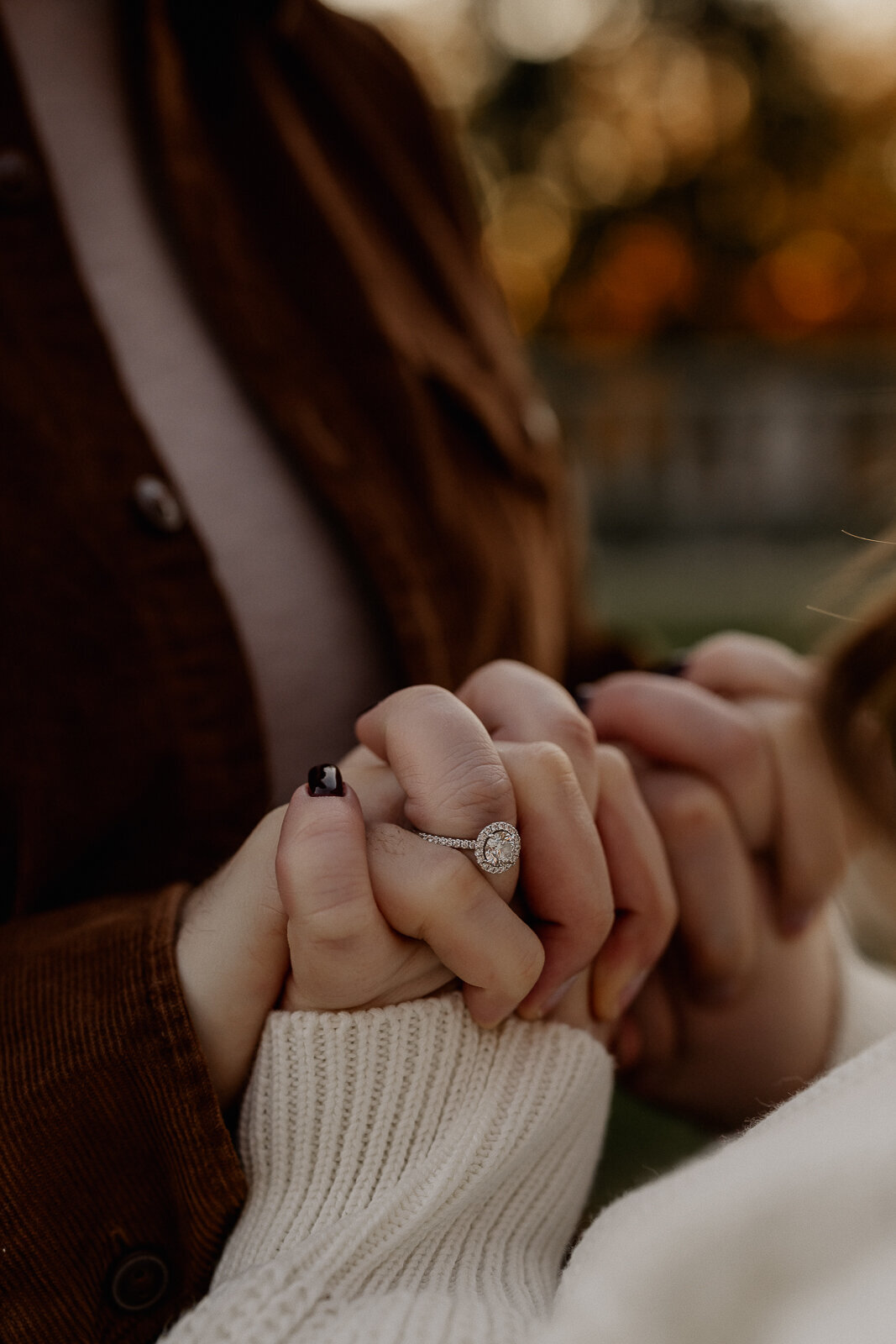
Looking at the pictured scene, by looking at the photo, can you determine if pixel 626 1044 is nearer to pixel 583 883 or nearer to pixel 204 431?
pixel 583 883

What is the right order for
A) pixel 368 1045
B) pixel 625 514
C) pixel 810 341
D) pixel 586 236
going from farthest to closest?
pixel 586 236, pixel 810 341, pixel 625 514, pixel 368 1045

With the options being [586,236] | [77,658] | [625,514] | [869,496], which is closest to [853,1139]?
[77,658]

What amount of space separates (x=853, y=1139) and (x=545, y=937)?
190mm

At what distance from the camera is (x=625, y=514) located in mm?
6730

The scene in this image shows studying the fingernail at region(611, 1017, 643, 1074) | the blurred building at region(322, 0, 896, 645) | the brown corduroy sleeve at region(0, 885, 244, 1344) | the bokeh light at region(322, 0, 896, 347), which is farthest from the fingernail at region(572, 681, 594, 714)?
the bokeh light at region(322, 0, 896, 347)

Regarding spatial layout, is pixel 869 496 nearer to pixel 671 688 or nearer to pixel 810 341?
pixel 671 688

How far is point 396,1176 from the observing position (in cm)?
53

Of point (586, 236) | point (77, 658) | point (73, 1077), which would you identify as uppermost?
point (77, 658)

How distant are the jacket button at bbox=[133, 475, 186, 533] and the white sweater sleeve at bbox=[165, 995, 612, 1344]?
37cm

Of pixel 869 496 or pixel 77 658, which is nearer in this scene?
pixel 77 658

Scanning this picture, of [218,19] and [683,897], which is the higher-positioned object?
[218,19]

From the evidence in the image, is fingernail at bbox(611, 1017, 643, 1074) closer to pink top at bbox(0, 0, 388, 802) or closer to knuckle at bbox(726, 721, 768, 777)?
knuckle at bbox(726, 721, 768, 777)

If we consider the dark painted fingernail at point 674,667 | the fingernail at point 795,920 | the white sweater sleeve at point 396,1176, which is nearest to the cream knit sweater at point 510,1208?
the white sweater sleeve at point 396,1176

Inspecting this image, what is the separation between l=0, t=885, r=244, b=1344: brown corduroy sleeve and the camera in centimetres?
52
